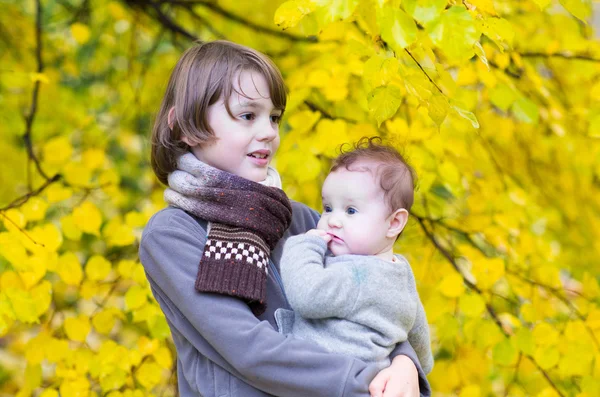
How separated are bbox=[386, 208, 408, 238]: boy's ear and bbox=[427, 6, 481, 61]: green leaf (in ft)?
1.32

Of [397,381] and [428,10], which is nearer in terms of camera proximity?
[428,10]

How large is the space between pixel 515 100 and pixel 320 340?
1323 mm

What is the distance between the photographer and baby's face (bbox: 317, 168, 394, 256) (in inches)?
66.6

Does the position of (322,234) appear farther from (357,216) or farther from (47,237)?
(47,237)

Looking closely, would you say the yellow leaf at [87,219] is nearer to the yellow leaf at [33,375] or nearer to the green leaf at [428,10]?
the yellow leaf at [33,375]

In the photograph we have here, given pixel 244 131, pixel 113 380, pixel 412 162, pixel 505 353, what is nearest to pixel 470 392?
pixel 505 353

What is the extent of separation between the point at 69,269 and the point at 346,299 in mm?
1332

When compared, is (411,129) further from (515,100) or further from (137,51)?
(137,51)

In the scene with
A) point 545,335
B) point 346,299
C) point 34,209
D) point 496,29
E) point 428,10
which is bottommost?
point 545,335

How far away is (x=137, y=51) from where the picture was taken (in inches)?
163

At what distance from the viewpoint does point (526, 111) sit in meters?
2.54

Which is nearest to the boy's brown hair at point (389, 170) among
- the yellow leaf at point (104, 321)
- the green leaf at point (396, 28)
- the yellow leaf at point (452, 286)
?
the green leaf at point (396, 28)

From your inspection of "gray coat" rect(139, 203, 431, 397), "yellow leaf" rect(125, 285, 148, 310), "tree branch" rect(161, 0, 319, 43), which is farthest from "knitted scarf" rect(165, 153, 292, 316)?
"tree branch" rect(161, 0, 319, 43)

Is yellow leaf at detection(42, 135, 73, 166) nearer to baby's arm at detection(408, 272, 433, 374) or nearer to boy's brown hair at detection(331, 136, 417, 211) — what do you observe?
boy's brown hair at detection(331, 136, 417, 211)
